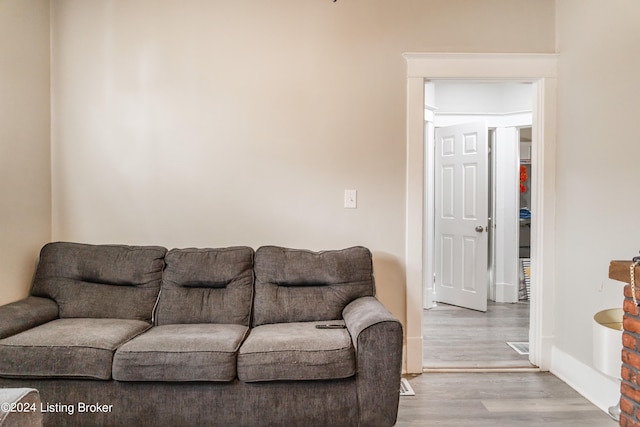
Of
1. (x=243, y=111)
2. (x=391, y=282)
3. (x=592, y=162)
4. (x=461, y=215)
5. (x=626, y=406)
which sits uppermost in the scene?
(x=243, y=111)

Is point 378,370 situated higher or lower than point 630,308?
lower

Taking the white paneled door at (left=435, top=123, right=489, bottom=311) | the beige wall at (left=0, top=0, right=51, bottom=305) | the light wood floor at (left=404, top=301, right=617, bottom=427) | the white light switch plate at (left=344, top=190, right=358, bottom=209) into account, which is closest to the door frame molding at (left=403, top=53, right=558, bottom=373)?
the light wood floor at (left=404, top=301, right=617, bottom=427)

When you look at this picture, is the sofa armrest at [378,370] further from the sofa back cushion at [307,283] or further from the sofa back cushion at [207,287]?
the sofa back cushion at [207,287]

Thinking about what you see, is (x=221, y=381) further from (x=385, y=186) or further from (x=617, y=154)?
(x=617, y=154)

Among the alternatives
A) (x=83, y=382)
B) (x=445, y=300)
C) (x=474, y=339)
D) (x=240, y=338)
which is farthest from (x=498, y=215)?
(x=83, y=382)

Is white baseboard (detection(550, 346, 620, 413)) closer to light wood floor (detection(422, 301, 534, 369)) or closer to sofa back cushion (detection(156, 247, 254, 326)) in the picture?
light wood floor (detection(422, 301, 534, 369))

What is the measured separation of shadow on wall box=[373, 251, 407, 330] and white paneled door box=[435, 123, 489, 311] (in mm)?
1902

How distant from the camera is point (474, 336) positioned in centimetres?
376

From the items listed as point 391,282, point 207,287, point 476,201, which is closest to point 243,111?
point 207,287

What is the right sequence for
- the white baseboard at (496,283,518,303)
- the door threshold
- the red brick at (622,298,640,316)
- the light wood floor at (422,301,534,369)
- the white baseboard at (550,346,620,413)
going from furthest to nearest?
the white baseboard at (496,283,518,303), the light wood floor at (422,301,534,369), the door threshold, the white baseboard at (550,346,620,413), the red brick at (622,298,640,316)

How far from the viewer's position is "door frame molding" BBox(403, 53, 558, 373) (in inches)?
118

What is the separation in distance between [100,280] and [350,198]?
66.5 inches

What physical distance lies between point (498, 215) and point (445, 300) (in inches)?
46.6

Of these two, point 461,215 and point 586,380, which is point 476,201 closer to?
point 461,215
